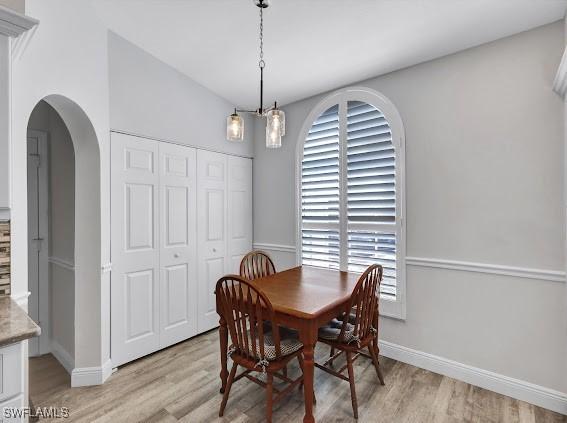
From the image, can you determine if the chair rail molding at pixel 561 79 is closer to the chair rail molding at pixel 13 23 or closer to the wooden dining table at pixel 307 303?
the wooden dining table at pixel 307 303

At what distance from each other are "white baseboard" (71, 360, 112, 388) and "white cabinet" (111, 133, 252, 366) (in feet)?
0.58

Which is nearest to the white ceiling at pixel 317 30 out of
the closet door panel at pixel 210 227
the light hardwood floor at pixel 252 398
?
the closet door panel at pixel 210 227

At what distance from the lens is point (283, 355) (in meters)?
1.85

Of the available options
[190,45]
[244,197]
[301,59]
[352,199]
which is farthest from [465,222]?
[190,45]

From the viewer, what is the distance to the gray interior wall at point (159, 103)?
8.30 ft

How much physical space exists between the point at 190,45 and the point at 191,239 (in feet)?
6.08

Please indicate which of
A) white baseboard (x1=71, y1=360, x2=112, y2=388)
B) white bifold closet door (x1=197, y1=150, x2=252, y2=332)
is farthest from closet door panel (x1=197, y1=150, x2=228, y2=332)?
white baseboard (x1=71, y1=360, x2=112, y2=388)

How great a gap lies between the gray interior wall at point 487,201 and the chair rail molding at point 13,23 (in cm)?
257

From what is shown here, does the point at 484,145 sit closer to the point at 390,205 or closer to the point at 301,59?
the point at 390,205

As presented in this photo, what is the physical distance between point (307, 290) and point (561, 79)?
6.99 feet

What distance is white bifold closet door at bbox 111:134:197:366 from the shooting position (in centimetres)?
256

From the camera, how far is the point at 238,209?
3717 mm

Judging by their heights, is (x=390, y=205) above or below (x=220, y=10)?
below

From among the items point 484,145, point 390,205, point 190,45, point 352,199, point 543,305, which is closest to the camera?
point 543,305
